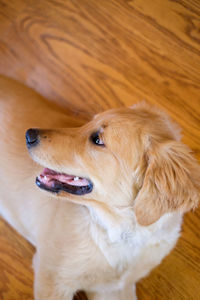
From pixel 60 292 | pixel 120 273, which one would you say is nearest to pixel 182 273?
pixel 120 273

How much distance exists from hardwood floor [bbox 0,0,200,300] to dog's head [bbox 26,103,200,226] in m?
0.87

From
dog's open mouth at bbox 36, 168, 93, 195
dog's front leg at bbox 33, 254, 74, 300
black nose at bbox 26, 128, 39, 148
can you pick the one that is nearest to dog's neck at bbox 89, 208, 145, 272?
dog's open mouth at bbox 36, 168, 93, 195

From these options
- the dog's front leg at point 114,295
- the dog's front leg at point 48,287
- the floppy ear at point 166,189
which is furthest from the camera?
the dog's front leg at point 114,295

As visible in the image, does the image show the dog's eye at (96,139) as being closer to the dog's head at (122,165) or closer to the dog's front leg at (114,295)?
the dog's head at (122,165)

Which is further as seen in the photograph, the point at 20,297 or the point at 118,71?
the point at 118,71

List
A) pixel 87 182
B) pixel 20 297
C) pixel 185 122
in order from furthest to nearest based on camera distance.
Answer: pixel 185 122
pixel 20 297
pixel 87 182

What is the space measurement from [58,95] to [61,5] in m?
0.78

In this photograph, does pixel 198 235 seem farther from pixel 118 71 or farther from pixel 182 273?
pixel 118 71

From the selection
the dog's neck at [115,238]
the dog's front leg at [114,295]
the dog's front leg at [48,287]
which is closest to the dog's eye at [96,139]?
the dog's neck at [115,238]

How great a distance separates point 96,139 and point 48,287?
79 cm

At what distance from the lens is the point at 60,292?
4.86ft

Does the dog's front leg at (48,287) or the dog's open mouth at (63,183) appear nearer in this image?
the dog's open mouth at (63,183)

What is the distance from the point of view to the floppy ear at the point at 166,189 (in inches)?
43.4

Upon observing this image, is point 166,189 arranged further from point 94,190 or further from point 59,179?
point 59,179
